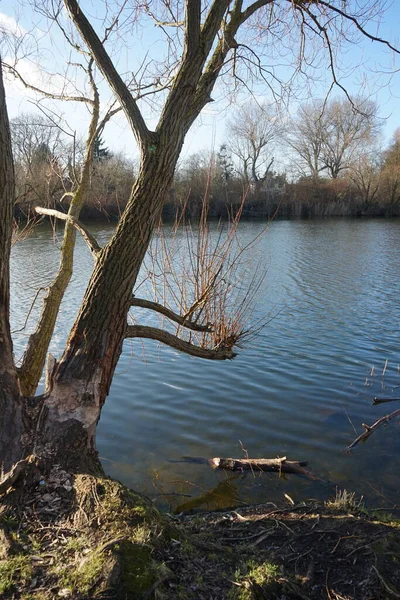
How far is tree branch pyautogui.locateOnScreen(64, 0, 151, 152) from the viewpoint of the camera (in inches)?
139

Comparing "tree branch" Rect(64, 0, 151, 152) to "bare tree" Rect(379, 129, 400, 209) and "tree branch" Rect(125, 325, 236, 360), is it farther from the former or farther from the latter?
"bare tree" Rect(379, 129, 400, 209)

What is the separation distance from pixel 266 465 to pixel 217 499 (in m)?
0.79

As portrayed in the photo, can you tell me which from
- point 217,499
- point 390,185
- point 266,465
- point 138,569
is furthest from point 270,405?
point 390,185

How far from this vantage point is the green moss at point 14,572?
2.41 m

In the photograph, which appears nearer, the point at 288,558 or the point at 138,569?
the point at 138,569

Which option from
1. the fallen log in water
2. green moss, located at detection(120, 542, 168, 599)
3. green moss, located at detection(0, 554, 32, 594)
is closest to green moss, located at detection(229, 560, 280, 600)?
green moss, located at detection(120, 542, 168, 599)

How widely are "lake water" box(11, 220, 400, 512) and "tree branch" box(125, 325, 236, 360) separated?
1.51 m

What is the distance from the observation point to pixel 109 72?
3549mm

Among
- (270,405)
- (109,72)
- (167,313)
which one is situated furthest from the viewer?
(270,405)

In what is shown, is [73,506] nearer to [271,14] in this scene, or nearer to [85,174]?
[85,174]

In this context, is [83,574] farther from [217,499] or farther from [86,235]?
[217,499]

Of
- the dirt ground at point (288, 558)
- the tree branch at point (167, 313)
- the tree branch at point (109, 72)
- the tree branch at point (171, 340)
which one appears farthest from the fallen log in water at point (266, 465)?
the tree branch at point (109, 72)

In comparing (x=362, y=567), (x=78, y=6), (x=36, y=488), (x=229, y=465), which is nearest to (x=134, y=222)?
(x=78, y=6)

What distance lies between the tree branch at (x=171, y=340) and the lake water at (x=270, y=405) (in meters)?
1.51
